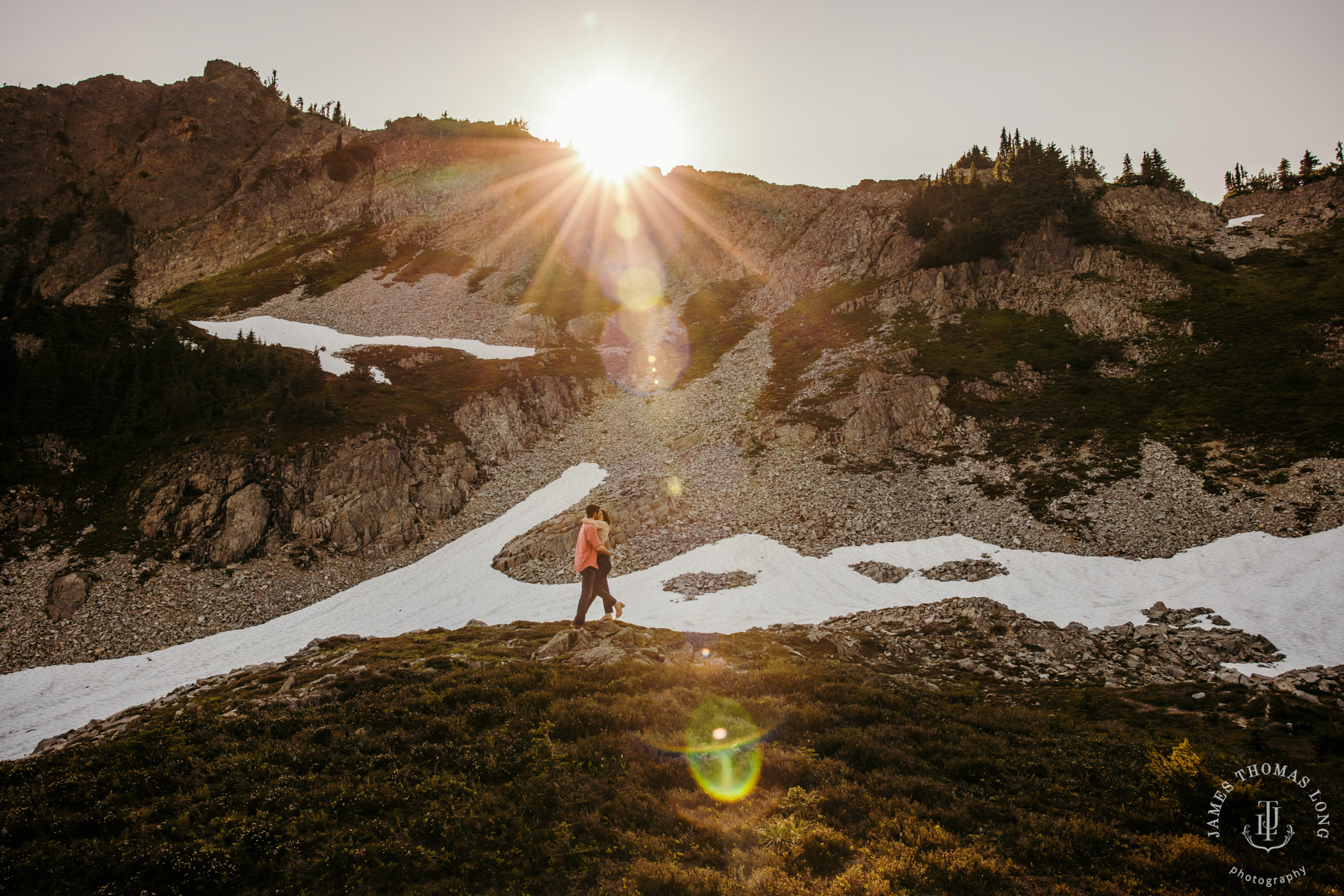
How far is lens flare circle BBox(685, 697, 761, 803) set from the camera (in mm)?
10242

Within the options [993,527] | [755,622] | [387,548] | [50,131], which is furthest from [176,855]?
[50,131]

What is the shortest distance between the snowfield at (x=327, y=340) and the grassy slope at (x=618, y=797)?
2300 inches

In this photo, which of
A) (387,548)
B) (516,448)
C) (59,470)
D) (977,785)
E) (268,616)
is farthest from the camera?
(516,448)

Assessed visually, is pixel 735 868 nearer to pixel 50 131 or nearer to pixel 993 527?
pixel 993 527

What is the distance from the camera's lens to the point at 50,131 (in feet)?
359

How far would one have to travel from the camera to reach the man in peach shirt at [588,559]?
60.0 feet

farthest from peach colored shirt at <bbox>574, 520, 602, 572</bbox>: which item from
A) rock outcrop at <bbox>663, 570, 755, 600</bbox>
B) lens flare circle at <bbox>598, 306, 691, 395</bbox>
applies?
lens flare circle at <bbox>598, 306, 691, 395</bbox>

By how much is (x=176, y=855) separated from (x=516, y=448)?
50456 mm

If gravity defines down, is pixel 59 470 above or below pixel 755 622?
above

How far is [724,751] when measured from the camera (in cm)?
1123

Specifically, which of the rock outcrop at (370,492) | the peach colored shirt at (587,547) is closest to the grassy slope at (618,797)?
the peach colored shirt at (587,547)

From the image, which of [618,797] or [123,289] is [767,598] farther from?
[123,289]

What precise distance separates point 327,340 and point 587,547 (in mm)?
68801

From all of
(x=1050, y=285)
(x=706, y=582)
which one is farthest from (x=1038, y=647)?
(x=1050, y=285)
